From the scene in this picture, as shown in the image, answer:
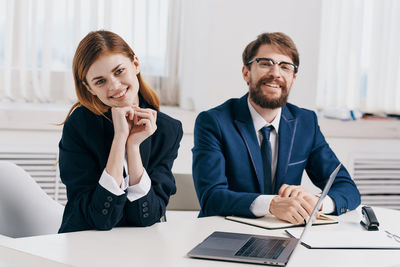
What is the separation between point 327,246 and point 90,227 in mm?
725

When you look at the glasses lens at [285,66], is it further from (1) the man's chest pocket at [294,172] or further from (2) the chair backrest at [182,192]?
(2) the chair backrest at [182,192]

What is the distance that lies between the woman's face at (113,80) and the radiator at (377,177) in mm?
2133

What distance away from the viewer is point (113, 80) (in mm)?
1732

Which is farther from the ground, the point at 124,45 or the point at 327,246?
the point at 124,45

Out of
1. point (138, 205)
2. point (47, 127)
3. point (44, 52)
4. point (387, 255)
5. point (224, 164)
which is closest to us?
point (387, 255)

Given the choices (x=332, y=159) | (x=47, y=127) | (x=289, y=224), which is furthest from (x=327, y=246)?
(x=47, y=127)

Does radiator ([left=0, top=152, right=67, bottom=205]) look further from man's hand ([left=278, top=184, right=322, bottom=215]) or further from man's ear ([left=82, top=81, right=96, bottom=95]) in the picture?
man's hand ([left=278, top=184, right=322, bottom=215])

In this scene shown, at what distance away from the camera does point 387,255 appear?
55.4 inches

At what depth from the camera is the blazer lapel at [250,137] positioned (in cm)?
211

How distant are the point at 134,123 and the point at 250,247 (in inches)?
22.7

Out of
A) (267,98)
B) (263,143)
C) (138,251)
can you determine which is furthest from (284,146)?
(138,251)

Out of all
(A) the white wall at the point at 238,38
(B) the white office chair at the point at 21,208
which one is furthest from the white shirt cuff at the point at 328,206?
(A) the white wall at the point at 238,38

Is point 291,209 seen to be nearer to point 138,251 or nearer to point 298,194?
point 298,194

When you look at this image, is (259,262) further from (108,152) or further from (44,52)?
(44,52)
